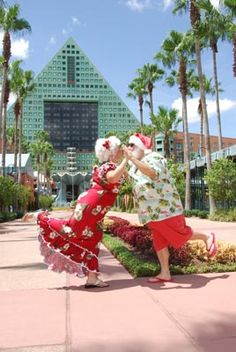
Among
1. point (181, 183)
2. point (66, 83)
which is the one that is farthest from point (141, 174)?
point (66, 83)

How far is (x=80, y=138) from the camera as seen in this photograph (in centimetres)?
15925

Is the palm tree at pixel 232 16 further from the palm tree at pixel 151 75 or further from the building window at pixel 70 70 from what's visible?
the building window at pixel 70 70

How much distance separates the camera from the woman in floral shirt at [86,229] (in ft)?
17.8

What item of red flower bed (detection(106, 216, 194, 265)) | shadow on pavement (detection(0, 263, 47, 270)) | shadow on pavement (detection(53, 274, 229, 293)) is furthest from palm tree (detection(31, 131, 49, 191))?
shadow on pavement (detection(53, 274, 229, 293))

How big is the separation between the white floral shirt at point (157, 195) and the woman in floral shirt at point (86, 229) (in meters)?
0.34

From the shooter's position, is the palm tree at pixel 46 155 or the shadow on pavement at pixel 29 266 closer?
the shadow on pavement at pixel 29 266

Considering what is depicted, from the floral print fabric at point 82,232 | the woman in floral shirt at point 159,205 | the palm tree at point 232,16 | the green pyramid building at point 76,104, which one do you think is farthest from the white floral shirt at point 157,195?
the green pyramid building at point 76,104

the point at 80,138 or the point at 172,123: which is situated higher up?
the point at 80,138

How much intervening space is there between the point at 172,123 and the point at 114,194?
3962 centimetres

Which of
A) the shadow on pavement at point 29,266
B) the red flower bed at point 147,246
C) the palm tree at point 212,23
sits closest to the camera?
the red flower bed at point 147,246

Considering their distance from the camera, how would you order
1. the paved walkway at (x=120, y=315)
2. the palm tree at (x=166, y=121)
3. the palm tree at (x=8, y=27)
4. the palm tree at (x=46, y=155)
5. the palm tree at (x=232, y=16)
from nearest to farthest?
the paved walkway at (x=120, y=315) → the palm tree at (x=232, y=16) → the palm tree at (x=8, y=27) → the palm tree at (x=166, y=121) → the palm tree at (x=46, y=155)

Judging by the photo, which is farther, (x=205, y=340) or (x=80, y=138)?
(x=80, y=138)

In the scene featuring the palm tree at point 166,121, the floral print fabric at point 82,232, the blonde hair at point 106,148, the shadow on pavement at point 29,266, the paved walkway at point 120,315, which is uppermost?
the palm tree at point 166,121

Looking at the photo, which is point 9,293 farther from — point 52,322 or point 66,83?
point 66,83
